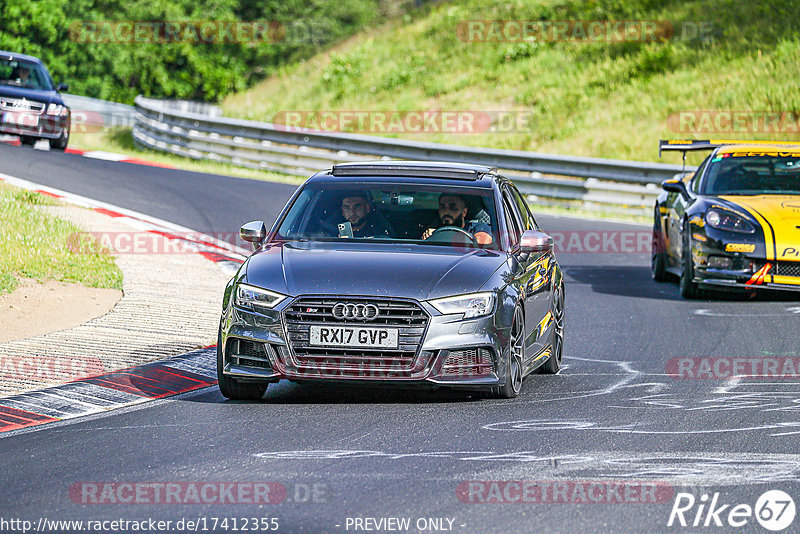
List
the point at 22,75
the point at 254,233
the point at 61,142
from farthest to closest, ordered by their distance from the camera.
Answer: the point at 61,142, the point at 22,75, the point at 254,233

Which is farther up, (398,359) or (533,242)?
(533,242)

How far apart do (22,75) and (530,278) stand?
21014mm

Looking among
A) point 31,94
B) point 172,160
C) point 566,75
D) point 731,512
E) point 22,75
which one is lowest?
point 731,512

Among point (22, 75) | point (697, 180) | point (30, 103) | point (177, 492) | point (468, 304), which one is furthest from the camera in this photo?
point (22, 75)

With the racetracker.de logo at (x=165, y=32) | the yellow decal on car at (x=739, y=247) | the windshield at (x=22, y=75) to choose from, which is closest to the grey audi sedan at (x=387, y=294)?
the yellow decal on car at (x=739, y=247)

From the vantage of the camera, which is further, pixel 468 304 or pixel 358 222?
pixel 358 222

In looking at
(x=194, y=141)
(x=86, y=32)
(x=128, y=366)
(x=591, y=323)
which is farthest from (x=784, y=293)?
(x=86, y=32)

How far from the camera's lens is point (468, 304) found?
309 inches

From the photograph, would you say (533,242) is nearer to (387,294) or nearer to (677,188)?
(387,294)

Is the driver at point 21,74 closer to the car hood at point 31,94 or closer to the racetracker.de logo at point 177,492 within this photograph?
the car hood at point 31,94

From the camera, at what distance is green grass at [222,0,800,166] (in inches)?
1304

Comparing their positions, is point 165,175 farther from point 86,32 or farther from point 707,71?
point 86,32

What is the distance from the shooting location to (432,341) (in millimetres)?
7711

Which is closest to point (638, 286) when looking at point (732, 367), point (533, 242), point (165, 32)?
point (732, 367)
